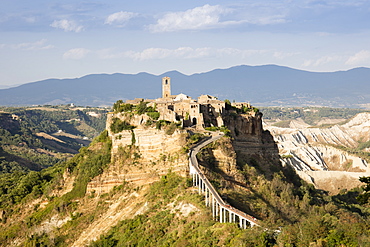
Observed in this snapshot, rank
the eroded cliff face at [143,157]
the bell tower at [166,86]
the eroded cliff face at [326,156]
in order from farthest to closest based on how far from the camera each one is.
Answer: the eroded cliff face at [326,156], the bell tower at [166,86], the eroded cliff face at [143,157]

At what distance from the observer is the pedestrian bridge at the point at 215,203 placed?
149 ft

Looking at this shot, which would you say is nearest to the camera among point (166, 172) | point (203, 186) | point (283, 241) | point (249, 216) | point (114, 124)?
point (283, 241)

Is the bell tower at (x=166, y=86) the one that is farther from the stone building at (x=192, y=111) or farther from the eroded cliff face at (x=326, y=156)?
the eroded cliff face at (x=326, y=156)

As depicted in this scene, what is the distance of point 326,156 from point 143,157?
79.0m

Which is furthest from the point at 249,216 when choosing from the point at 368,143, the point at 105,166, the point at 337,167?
the point at 368,143

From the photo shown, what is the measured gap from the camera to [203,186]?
53.1 metres

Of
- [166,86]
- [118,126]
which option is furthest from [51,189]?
[166,86]

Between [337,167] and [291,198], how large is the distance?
67.8 m

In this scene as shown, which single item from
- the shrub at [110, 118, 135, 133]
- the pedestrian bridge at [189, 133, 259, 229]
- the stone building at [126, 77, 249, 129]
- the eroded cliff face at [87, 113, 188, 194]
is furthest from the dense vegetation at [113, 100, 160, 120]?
the pedestrian bridge at [189, 133, 259, 229]

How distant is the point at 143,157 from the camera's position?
210ft

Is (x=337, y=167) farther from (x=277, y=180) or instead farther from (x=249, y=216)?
(x=249, y=216)

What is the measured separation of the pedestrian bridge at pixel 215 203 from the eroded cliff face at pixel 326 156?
4419 centimetres

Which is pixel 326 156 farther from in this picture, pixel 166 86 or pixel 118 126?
pixel 118 126

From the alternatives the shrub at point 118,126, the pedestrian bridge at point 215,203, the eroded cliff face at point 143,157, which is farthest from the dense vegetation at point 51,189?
the pedestrian bridge at point 215,203
